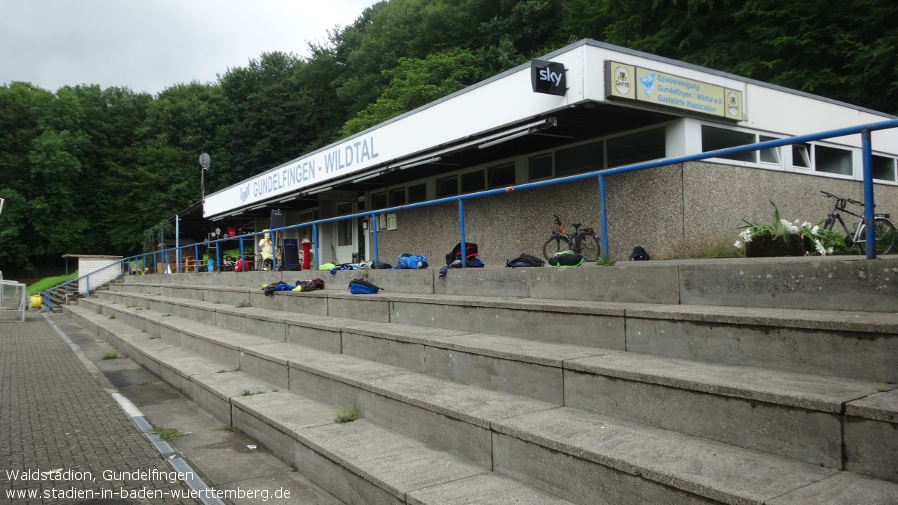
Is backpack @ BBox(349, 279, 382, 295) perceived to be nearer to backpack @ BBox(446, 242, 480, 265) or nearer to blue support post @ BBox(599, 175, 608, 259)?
backpack @ BBox(446, 242, 480, 265)

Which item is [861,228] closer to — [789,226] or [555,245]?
[789,226]

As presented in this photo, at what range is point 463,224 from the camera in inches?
282

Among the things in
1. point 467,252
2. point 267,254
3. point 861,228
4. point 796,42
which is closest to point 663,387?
point 861,228

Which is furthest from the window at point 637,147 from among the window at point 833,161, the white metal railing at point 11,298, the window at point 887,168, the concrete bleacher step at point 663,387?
the white metal railing at point 11,298

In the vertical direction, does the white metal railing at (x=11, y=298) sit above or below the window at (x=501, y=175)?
below

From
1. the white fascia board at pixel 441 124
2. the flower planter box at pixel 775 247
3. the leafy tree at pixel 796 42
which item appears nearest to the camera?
the flower planter box at pixel 775 247

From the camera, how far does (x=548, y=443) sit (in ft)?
10.6

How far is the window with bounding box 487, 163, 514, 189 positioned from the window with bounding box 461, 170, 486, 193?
0.78 feet

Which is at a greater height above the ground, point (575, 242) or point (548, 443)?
point (575, 242)

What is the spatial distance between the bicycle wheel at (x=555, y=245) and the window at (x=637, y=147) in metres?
3.50

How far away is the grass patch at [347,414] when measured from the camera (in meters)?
4.85

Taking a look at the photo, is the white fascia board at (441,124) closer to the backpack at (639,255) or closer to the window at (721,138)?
the window at (721,138)

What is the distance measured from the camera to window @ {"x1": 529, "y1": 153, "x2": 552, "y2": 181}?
1128 centimetres

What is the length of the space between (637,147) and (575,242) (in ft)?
13.0
